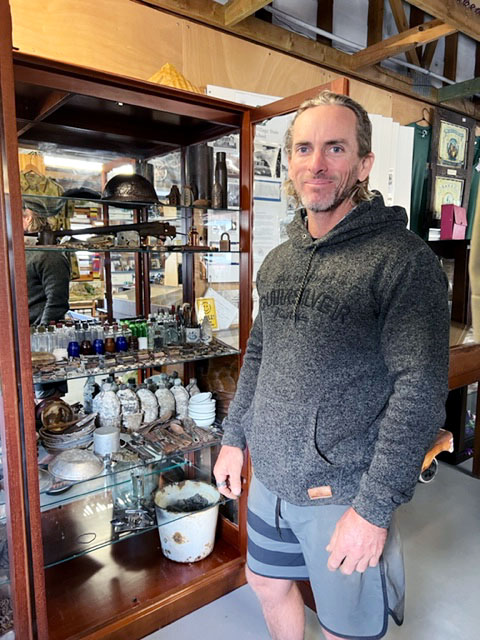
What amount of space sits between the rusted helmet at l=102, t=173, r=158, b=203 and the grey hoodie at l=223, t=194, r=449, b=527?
0.76 meters

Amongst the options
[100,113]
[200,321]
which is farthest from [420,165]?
[100,113]

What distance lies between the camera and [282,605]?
140 centimetres

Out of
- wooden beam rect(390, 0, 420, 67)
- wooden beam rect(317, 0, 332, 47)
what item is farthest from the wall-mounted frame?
wooden beam rect(317, 0, 332, 47)

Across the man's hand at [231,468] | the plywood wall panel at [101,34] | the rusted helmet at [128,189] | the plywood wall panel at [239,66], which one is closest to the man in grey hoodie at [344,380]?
the man's hand at [231,468]

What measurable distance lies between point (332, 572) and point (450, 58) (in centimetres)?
359

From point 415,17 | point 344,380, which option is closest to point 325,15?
point 415,17

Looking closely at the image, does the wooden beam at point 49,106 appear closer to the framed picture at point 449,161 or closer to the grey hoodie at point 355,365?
the grey hoodie at point 355,365

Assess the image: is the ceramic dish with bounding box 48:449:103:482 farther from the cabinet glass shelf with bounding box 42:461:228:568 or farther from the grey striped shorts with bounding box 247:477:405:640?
the grey striped shorts with bounding box 247:477:405:640

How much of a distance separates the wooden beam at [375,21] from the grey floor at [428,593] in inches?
108

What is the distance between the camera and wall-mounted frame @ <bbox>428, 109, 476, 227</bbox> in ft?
11.0

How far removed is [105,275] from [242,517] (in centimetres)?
116

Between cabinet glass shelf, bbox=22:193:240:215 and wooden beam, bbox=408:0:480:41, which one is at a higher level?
wooden beam, bbox=408:0:480:41

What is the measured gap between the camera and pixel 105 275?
1.92 m

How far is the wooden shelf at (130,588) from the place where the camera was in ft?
5.42
